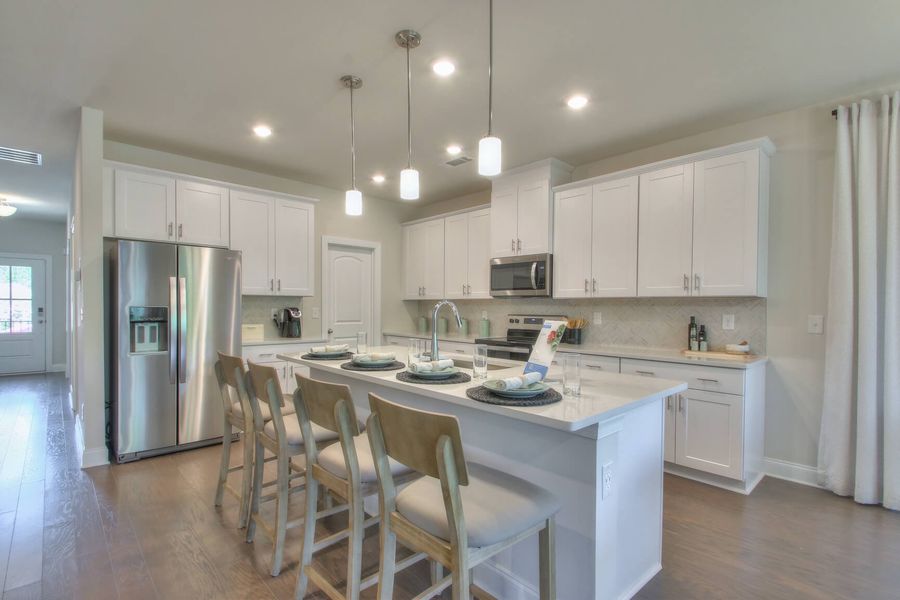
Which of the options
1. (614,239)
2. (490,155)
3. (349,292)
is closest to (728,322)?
(614,239)

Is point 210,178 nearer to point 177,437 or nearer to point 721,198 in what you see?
point 177,437

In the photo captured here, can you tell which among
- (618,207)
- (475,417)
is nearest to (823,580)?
(475,417)

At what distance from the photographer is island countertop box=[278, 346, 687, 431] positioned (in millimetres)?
1380

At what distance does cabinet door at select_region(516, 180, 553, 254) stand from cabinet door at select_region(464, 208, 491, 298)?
1.75 ft

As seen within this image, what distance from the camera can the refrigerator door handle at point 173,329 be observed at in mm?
3580

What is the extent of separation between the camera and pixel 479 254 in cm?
500

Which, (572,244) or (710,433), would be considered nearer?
(710,433)

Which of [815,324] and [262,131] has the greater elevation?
[262,131]

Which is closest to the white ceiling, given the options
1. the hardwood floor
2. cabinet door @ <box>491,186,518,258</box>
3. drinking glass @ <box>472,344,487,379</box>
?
cabinet door @ <box>491,186,518,258</box>

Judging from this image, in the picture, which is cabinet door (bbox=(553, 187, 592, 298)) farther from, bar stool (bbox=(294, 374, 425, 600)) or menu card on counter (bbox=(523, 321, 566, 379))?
bar stool (bbox=(294, 374, 425, 600))

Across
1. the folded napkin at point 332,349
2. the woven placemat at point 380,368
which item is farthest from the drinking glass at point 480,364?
the folded napkin at point 332,349

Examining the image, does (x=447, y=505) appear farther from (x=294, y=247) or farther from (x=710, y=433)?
(x=294, y=247)

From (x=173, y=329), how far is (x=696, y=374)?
4.04 metres

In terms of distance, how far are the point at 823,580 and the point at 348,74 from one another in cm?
361
